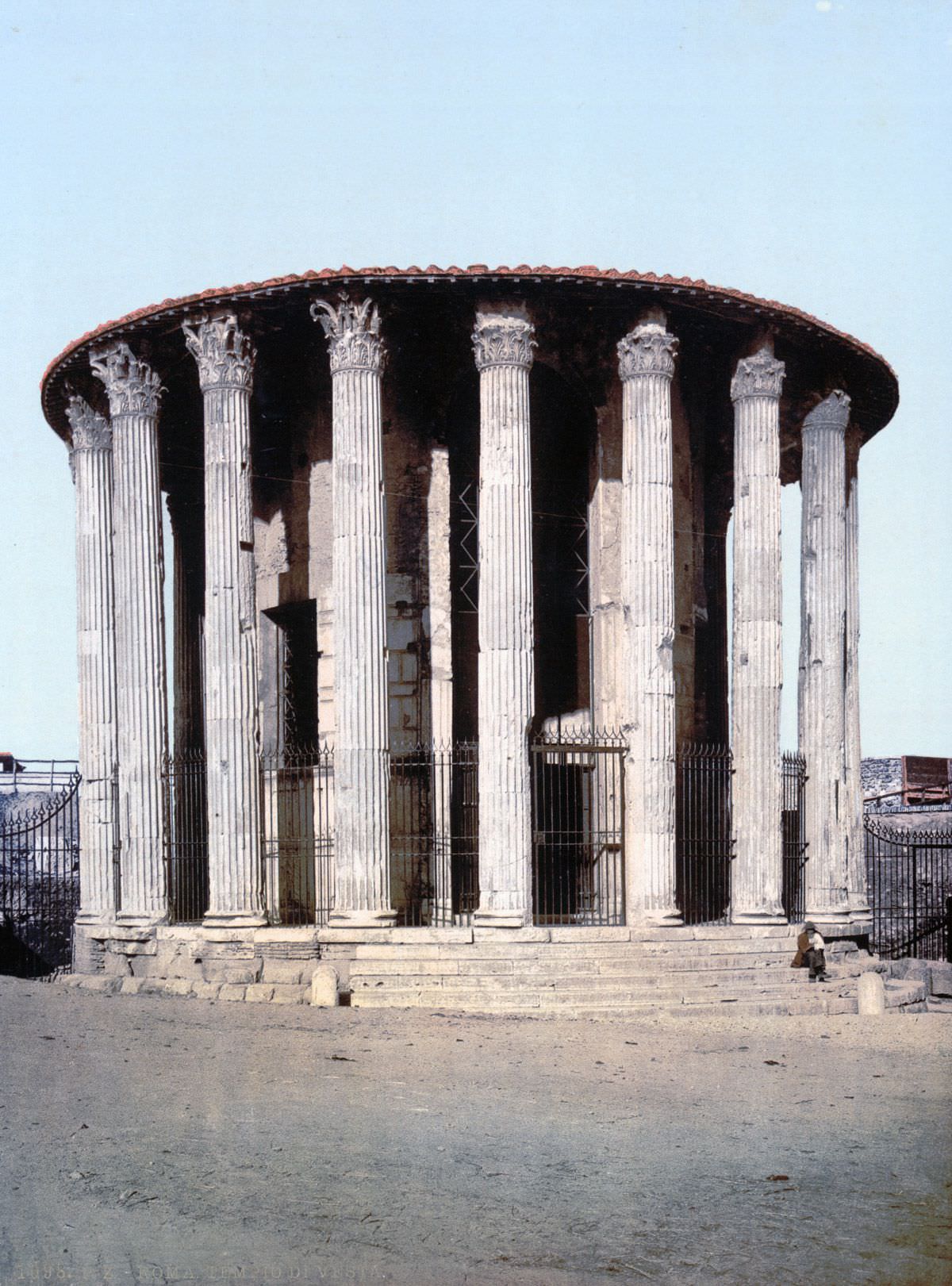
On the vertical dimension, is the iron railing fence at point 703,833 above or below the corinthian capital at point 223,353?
below

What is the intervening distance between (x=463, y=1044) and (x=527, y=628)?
18.2 ft

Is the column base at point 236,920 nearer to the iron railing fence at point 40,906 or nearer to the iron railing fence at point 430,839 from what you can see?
the iron railing fence at point 430,839

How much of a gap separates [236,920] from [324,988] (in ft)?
6.93

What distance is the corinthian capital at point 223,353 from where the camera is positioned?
18.0m

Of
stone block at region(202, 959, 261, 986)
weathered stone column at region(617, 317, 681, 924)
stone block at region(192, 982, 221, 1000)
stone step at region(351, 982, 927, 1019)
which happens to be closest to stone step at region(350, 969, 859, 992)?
stone step at region(351, 982, 927, 1019)

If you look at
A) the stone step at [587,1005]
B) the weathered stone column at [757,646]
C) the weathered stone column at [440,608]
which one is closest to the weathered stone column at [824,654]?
the weathered stone column at [757,646]

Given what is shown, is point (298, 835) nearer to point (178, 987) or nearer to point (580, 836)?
point (178, 987)

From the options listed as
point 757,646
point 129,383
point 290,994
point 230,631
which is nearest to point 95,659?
point 230,631

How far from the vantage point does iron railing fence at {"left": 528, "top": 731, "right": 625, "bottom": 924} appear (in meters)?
18.6

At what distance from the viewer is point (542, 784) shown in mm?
20484

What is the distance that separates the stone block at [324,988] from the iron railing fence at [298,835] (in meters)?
2.07

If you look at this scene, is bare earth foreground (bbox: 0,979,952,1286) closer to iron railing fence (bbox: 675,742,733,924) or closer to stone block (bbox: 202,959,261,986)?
stone block (bbox: 202,959,261,986)

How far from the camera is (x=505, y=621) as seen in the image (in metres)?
17.2

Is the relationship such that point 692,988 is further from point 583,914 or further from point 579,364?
point 579,364
